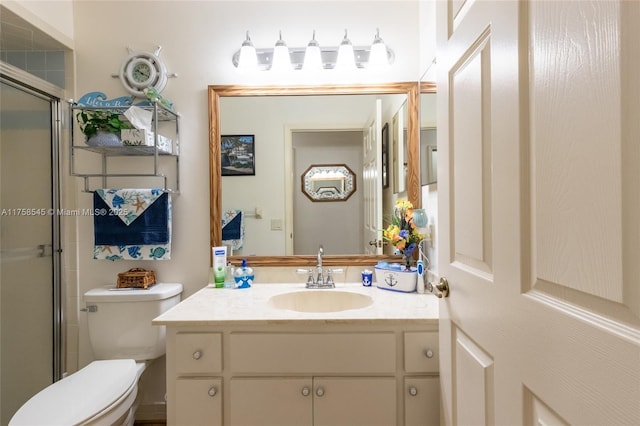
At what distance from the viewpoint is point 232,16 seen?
1842 mm

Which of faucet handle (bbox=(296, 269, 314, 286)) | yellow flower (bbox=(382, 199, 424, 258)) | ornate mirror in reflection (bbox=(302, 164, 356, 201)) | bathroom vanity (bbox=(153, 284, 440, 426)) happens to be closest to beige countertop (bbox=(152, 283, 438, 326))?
bathroom vanity (bbox=(153, 284, 440, 426))

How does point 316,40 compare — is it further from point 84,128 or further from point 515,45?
point 515,45

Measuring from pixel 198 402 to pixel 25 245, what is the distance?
1.30m

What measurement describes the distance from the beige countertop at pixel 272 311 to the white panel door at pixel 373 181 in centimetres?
28

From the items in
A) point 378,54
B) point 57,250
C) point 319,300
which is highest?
point 378,54

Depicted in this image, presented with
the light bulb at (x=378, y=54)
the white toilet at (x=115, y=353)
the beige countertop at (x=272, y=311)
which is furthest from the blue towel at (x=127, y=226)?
the light bulb at (x=378, y=54)

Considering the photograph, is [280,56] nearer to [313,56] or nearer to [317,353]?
[313,56]

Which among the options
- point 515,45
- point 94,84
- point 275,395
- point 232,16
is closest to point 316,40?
point 232,16

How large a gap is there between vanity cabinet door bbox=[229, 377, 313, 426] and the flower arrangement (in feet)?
2.40

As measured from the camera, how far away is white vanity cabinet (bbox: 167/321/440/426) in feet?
4.19

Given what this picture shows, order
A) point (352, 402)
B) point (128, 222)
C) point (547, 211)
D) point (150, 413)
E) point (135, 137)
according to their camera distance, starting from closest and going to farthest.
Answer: point (547, 211)
point (352, 402)
point (135, 137)
point (128, 222)
point (150, 413)

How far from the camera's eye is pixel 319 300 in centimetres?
171

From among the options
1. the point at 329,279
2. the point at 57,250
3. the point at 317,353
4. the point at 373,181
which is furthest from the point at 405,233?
the point at 57,250

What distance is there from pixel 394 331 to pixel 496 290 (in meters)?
0.62
